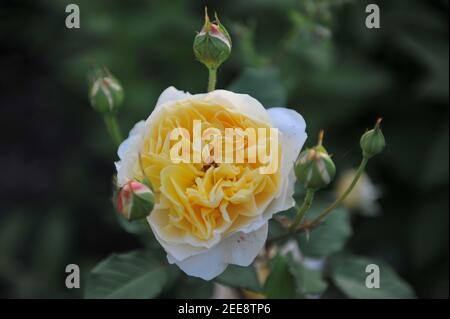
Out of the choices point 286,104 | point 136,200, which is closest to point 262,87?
point 136,200

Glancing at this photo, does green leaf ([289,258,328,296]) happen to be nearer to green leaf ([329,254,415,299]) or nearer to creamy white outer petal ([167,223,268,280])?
green leaf ([329,254,415,299])

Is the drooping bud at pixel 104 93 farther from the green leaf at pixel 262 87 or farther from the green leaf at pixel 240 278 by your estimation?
the green leaf at pixel 240 278

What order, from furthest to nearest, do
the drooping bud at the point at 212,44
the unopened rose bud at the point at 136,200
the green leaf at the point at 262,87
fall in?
the green leaf at the point at 262,87 → the drooping bud at the point at 212,44 → the unopened rose bud at the point at 136,200

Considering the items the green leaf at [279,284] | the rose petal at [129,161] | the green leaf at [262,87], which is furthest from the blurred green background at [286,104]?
the rose petal at [129,161]

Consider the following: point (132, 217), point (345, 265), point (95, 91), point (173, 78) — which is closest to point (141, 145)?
point (132, 217)

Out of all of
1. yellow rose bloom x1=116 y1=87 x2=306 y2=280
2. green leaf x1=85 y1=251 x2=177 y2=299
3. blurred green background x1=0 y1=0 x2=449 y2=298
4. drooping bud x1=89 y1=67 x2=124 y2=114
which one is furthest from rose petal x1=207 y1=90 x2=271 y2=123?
blurred green background x1=0 y1=0 x2=449 y2=298
